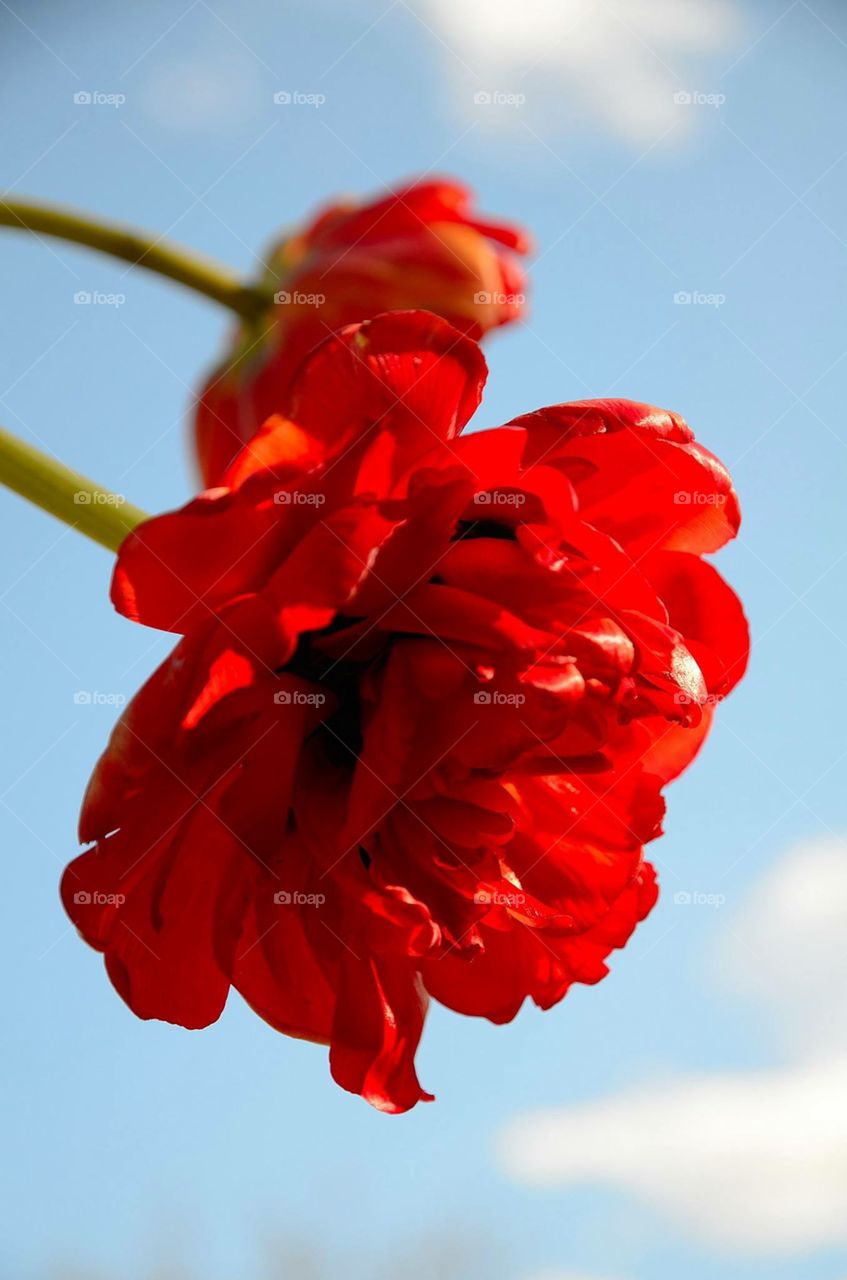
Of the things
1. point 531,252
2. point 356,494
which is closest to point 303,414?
point 356,494

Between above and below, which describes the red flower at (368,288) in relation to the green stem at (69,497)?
above

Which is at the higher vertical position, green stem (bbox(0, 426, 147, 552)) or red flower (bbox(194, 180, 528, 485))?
red flower (bbox(194, 180, 528, 485))
